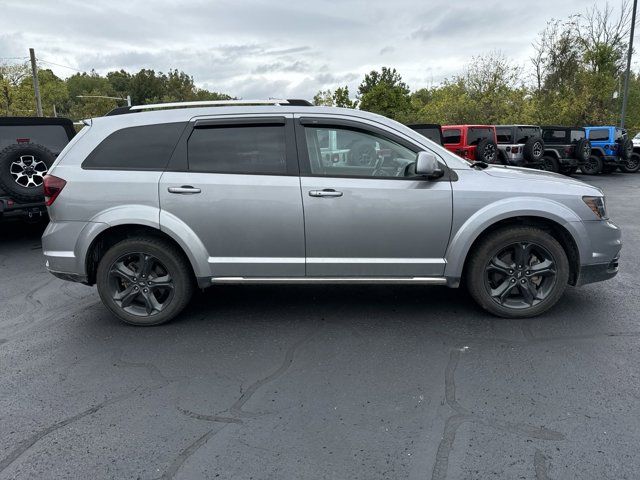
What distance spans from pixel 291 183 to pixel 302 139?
41 cm

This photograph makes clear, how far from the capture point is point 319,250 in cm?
401

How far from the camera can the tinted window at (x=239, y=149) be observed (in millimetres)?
4027

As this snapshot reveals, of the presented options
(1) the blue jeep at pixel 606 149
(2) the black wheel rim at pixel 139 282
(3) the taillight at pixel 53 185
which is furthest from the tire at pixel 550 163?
(3) the taillight at pixel 53 185

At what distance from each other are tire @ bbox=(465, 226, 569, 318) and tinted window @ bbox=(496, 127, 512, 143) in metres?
14.5

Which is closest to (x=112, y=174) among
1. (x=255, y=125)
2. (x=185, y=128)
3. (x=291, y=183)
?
(x=185, y=128)

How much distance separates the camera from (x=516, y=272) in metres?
4.13

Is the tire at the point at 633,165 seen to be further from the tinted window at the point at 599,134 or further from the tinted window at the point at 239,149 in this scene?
the tinted window at the point at 239,149

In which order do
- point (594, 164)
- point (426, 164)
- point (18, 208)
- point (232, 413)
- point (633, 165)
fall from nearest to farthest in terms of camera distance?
1. point (232, 413)
2. point (426, 164)
3. point (18, 208)
4. point (594, 164)
5. point (633, 165)

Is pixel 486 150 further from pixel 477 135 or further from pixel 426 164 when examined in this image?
pixel 426 164

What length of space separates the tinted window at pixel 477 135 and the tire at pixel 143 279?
13.5 metres

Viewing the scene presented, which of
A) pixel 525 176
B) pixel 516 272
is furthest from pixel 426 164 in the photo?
pixel 516 272

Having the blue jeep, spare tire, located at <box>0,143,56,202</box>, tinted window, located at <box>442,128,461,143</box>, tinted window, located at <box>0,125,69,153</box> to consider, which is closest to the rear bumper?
spare tire, located at <box>0,143,56,202</box>

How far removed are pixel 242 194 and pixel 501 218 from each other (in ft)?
7.11

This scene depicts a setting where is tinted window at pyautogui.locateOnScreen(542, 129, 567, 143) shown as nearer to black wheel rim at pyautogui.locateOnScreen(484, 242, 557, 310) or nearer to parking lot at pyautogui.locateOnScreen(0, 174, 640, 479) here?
parking lot at pyautogui.locateOnScreen(0, 174, 640, 479)
